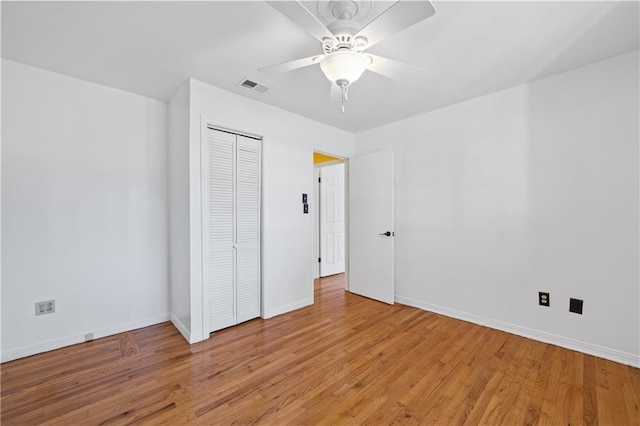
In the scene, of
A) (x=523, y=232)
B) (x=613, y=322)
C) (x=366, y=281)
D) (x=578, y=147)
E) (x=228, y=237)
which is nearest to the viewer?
(x=613, y=322)

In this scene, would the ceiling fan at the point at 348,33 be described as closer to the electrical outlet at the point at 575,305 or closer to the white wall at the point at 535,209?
the white wall at the point at 535,209

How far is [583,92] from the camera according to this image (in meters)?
2.29

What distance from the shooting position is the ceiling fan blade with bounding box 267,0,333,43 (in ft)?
3.90

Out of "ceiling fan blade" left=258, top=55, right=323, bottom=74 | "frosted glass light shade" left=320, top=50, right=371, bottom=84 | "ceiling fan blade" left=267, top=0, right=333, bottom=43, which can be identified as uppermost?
"ceiling fan blade" left=267, top=0, right=333, bottom=43

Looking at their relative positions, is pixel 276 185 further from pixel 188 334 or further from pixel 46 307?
pixel 46 307

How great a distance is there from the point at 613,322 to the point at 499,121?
1948 millimetres

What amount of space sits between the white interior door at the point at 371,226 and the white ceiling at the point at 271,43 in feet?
3.78

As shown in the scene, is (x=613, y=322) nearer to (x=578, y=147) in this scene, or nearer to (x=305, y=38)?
(x=578, y=147)

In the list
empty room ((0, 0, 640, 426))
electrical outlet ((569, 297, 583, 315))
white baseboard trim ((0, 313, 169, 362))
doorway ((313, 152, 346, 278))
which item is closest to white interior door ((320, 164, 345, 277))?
doorway ((313, 152, 346, 278))

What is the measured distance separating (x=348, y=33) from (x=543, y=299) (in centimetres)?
277

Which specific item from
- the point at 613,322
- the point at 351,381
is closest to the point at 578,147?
the point at 613,322

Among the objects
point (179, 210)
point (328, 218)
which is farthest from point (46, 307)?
point (328, 218)

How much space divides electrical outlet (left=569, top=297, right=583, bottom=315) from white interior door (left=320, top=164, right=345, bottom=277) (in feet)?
10.7

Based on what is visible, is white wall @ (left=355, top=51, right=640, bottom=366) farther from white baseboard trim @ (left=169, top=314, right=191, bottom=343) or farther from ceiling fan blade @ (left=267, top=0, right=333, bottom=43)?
white baseboard trim @ (left=169, top=314, right=191, bottom=343)
